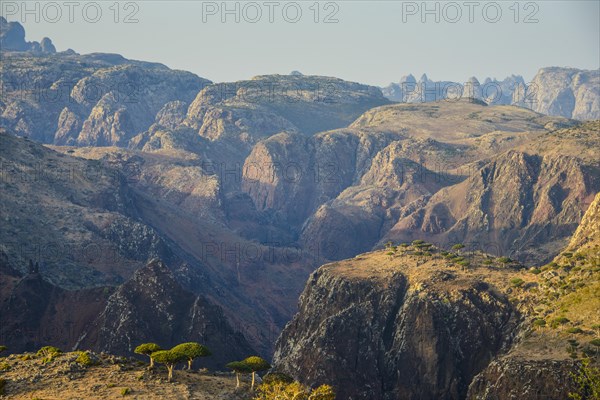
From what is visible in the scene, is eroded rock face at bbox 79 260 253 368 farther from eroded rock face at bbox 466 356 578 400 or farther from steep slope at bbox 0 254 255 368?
eroded rock face at bbox 466 356 578 400

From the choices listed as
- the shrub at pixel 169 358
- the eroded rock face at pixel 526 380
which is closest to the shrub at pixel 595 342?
the eroded rock face at pixel 526 380

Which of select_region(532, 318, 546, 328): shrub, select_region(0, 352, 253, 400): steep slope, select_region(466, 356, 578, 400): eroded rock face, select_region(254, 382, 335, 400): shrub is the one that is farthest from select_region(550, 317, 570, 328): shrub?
select_region(0, 352, 253, 400): steep slope

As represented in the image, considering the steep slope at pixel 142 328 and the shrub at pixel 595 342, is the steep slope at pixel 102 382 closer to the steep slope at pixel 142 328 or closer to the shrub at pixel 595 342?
the shrub at pixel 595 342

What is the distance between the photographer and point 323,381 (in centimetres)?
15788

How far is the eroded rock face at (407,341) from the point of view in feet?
516

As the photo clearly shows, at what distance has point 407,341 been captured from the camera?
164125 mm

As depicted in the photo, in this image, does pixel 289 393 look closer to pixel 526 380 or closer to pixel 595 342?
pixel 526 380

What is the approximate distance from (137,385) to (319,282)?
3643 inches

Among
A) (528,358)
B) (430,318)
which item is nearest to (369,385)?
(430,318)

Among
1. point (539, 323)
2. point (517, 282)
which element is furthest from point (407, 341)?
point (539, 323)

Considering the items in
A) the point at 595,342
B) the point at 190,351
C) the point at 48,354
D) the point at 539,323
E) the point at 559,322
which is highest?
the point at 190,351

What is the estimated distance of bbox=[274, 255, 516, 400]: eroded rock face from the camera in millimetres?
157250

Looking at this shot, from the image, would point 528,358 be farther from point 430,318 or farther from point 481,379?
point 430,318

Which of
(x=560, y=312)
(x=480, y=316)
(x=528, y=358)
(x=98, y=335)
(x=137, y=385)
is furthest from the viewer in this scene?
(x=98, y=335)
